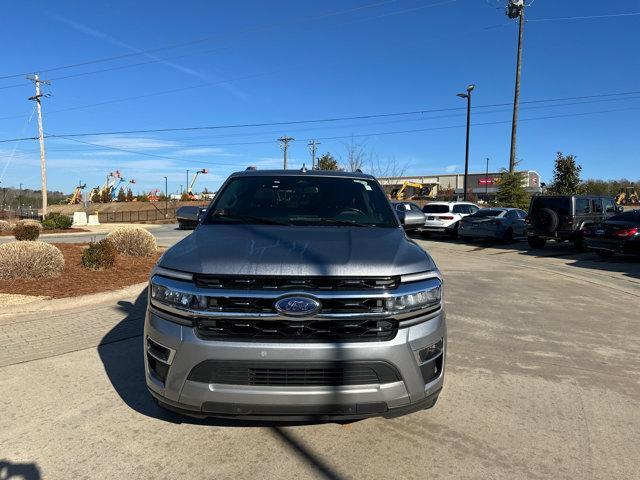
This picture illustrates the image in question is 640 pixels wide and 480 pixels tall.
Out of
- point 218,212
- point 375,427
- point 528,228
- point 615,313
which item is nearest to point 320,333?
point 375,427

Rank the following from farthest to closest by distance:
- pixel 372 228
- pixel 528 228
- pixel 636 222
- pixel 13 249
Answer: pixel 528 228, pixel 636 222, pixel 13 249, pixel 372 228

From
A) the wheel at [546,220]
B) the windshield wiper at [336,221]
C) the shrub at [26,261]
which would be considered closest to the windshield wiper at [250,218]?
the windshield wiper at [336,221]

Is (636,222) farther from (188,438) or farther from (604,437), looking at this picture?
(188,438)

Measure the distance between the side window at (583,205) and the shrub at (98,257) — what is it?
14285 mm

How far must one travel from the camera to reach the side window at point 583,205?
1605cm

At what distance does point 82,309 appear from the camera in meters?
6.66

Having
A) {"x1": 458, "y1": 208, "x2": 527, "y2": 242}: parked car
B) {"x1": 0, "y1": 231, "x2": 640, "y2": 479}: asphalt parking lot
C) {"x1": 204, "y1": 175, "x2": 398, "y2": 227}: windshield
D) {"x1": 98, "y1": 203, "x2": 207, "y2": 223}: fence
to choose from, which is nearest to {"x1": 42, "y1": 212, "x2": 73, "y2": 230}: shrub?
{"x1": 98, "y1": 203, "x2": 207, "y2": 223}: fence

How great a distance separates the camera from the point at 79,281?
8.08 m

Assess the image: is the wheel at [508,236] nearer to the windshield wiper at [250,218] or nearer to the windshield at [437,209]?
the windshield at [437,209]

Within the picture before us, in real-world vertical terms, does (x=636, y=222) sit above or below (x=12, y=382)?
above

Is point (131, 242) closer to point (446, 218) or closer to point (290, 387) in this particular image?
point (290, 387)

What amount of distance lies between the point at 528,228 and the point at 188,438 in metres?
16.3

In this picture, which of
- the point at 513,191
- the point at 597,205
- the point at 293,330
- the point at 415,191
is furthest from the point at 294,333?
the point at 415,191

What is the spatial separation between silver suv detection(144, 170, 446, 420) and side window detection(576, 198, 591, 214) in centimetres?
1524
